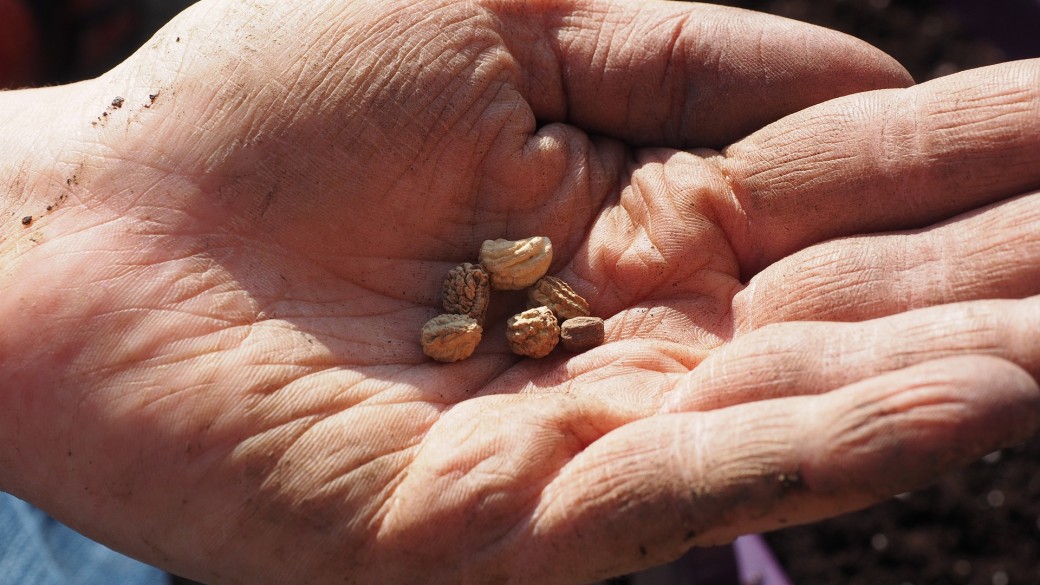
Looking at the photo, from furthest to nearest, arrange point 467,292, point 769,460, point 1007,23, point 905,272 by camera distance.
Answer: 1. point 1007,23
2. point 467,292
3. point 905,272
4. point 769,460

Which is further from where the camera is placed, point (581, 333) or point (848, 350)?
point (581, 333)

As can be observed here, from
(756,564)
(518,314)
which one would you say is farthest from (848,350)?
(756,564)

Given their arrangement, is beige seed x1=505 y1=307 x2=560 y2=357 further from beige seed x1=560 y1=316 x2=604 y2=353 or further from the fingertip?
the fingertip

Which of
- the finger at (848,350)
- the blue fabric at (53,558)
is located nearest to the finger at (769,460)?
the finger at (848,350)

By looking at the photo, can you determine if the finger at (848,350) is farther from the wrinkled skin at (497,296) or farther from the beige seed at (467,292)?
the beige seed at (467,292)

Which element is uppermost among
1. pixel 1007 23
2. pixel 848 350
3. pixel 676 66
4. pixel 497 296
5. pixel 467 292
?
pixel 676 66

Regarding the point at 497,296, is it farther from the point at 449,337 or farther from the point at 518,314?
the point at 449,337

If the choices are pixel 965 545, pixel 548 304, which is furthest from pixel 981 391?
pixel 965 545
